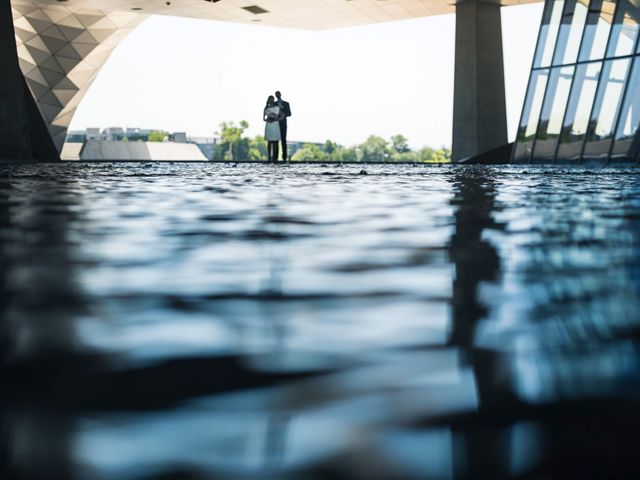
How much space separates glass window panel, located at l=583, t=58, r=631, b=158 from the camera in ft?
60.4

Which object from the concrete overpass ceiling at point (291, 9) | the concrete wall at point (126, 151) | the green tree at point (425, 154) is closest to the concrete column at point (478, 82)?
the concrete overpass ceiling at point (291, 9)

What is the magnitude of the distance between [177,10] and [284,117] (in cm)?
1370

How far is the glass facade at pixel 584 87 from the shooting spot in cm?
1812

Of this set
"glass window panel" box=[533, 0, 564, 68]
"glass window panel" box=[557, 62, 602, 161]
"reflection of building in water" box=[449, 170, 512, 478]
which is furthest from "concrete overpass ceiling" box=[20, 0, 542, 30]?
"reflection of building in water" box=[449, 170, 512, 478]

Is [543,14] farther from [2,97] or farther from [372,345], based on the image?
[372,345]

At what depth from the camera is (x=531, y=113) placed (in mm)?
21969

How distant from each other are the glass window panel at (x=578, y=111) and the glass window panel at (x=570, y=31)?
2.35 feet

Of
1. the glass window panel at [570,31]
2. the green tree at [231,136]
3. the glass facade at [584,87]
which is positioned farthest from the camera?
the green tree at [231,136]

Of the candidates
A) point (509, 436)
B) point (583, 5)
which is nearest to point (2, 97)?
point (583, 5)

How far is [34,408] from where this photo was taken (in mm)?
833

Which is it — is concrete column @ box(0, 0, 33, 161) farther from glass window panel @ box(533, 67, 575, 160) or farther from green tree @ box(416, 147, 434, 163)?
green tree @ box(416, 147, 434, 163)

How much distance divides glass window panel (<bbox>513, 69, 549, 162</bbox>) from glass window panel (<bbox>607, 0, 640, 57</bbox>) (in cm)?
271

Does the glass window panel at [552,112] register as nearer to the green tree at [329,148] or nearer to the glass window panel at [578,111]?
the glass window panel at [578,111]

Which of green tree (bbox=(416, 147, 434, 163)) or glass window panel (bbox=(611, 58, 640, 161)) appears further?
green tree (bbox=(416, 147, 434, 163))
